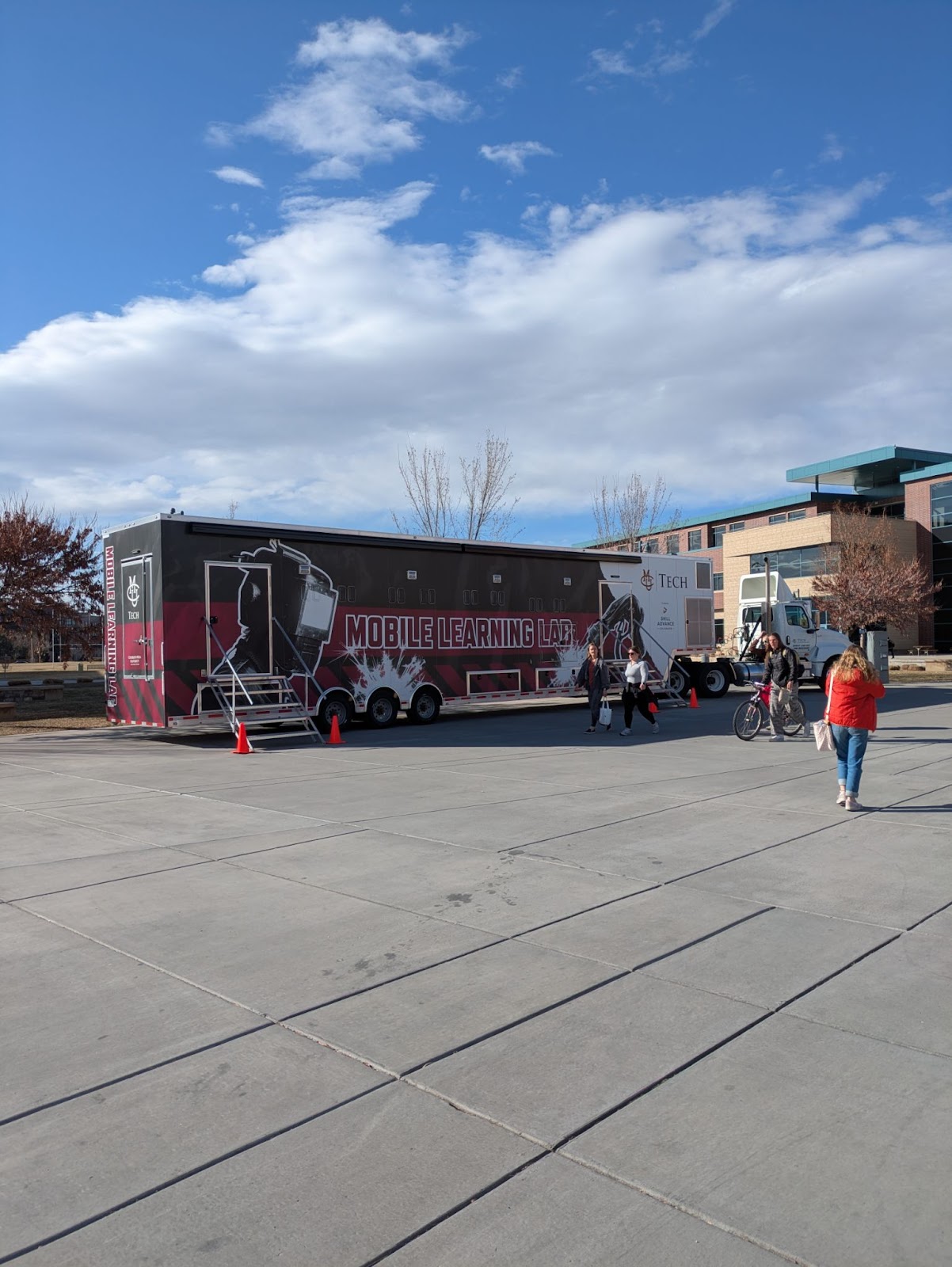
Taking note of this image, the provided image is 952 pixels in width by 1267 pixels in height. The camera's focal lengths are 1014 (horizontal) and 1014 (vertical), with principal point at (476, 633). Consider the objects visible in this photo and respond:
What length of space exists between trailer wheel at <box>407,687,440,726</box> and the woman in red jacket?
1117 centimetres

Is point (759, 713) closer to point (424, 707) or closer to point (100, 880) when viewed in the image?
point (424, 707)

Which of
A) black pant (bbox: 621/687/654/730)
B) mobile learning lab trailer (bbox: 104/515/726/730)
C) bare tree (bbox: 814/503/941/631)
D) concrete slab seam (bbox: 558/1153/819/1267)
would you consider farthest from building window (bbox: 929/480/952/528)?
concrete slab seam (bbox: 558/1153/819/1267)

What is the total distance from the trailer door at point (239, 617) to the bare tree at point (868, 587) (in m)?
36.2

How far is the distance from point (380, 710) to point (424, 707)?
105cm

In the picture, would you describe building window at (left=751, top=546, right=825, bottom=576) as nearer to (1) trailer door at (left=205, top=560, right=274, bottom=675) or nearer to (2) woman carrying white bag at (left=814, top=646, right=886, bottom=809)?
(1) trailer door at (left=205, top=560, right=274, bottom=675)

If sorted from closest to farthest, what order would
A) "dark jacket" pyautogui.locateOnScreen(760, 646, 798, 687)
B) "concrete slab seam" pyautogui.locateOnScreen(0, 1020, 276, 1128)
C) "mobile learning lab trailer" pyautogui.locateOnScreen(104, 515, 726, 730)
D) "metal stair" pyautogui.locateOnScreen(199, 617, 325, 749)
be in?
"concrete slab seam" pyautogui.locateOnScreen(0, 1020, 276, 1128) < "dark jacket" pyautogui.locateOnScreen(760, 646, 798, 687) < "mobile learning lab trailer" pyautogui.locateOnScreen(104, 515, 726, 730) < "metal stair" pyautogui.locateOnScreen(199, 617, 325, 749)

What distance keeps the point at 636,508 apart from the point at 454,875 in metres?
40.5

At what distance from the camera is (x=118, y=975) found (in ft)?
17.1

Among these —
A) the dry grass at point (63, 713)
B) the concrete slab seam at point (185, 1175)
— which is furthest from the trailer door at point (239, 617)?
the concrete slab seam at point (185, 1175)

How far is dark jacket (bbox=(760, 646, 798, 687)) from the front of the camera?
15.9 meters

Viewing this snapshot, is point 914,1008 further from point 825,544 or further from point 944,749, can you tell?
point 825,544

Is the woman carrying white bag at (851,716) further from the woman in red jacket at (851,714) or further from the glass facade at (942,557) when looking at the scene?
the glass facade at (942,557)

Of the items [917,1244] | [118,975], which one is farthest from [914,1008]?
[118,975]

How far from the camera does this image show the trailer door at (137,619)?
16594 mm
